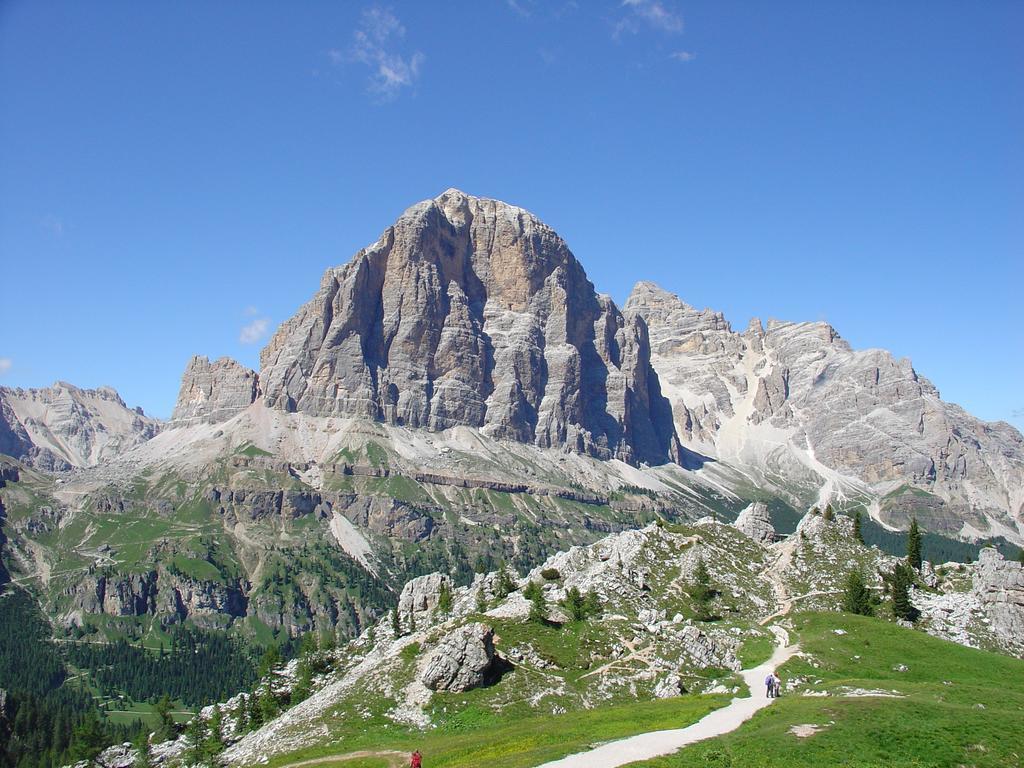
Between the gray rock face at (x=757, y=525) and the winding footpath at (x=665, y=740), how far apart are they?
64693 mm

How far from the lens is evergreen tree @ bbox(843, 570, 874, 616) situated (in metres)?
95.7

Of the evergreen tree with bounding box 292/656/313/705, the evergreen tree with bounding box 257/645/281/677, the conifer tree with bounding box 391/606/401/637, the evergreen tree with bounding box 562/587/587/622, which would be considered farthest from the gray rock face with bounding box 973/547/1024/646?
the evergreen tree with bounding box 257/645/281/677

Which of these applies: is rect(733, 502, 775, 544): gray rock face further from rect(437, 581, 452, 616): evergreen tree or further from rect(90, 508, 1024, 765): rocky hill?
rect(437, 581, 452, 616): evergreen tree

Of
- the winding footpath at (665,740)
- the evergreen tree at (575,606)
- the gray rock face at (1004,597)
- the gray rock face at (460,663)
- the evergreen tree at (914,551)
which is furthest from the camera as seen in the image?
the evergreen tree at (914,551)

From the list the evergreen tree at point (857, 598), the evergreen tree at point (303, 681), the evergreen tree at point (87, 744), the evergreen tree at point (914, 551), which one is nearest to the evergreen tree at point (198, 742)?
the evergreen tree at point (303, 681)

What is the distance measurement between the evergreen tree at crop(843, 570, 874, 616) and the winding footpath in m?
35.8

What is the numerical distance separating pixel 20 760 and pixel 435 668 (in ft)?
452

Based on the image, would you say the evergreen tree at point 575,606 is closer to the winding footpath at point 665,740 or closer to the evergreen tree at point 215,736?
the winding footpath at point 665,740

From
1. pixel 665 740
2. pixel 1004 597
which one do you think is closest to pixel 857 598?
pixel 1004 597

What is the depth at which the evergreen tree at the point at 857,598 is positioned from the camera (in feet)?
314

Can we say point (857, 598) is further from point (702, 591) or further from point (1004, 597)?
point (702, 591)

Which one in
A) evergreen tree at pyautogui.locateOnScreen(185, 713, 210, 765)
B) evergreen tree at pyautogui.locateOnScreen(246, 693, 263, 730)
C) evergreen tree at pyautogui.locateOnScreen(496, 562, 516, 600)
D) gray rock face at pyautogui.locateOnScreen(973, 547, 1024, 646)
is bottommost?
evergreen tree at pyautogui.locateOnScreen(185, 713, 210, 765)

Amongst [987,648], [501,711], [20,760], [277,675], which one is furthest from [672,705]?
[20,760]

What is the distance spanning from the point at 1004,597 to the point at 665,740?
218ft
